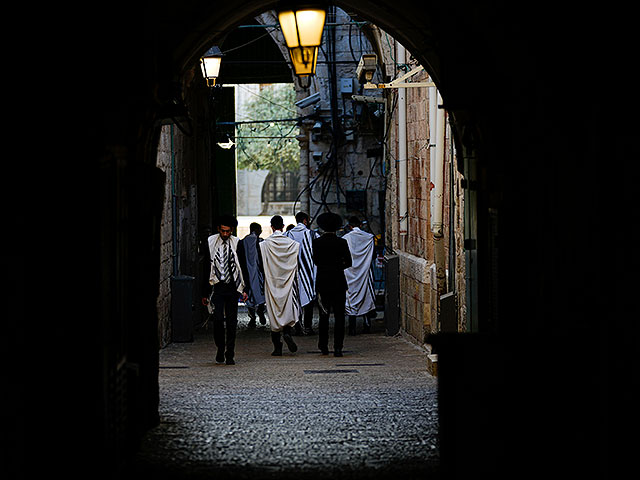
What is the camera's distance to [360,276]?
51.9ft

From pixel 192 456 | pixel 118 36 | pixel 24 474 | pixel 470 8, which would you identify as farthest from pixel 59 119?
pixel 470 8

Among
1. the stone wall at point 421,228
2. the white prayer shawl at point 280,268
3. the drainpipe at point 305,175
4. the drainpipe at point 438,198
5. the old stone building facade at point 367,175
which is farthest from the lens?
the drainpipe at point 305,175

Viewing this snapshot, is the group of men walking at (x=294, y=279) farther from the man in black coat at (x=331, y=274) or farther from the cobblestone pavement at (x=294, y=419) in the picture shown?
the cobblestone pavement at (x=294, y=419)

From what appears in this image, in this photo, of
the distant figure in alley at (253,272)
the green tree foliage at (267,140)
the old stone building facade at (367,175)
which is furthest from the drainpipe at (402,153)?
the green tree foliage at (267,140)

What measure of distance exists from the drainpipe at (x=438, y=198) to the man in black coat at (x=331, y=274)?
1.28 meters

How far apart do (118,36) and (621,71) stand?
9.64 ft

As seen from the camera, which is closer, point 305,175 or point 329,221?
point 329,221

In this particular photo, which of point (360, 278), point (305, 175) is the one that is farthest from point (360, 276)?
point (305, 175)

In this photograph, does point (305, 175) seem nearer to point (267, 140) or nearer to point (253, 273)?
point (253, 273)

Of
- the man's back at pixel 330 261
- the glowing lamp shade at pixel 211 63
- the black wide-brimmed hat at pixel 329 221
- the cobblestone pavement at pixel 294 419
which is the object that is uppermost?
the glowing lamp shade at pixel 211 63

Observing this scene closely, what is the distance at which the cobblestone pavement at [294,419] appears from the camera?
6391mm

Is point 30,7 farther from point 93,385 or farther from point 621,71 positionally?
point 621,71

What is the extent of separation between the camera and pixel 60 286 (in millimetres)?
5254

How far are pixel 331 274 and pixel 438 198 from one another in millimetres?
1710
